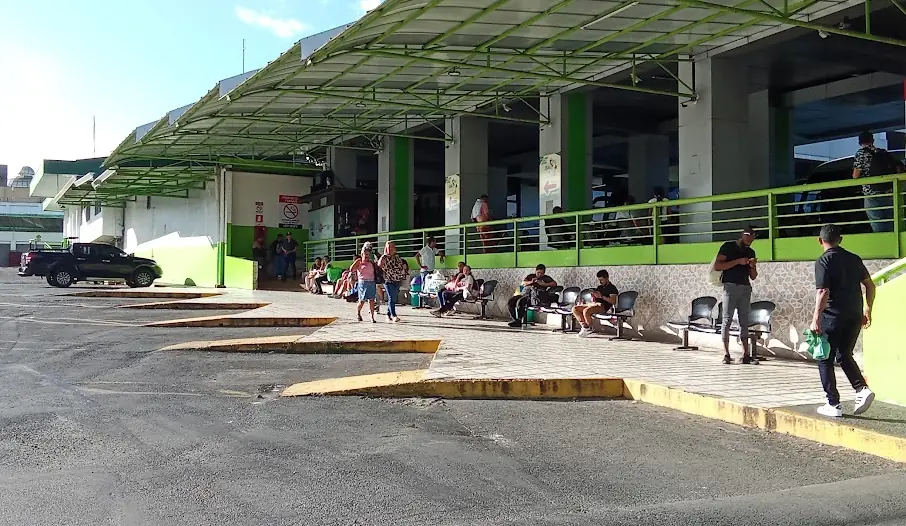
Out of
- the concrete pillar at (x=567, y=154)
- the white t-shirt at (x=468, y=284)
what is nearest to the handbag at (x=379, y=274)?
the white t-shirt at (x=468, y=284)

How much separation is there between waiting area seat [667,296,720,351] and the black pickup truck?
74.5 feet

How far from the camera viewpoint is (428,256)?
65.4ft

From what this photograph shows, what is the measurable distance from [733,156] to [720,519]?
45.2ft

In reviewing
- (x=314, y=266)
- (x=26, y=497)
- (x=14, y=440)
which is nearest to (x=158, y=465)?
(x=26, y=497)

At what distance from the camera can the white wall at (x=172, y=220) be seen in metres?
31.5

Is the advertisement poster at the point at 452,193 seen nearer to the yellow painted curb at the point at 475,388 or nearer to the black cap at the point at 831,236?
the yellow painted curb at the point at 475,388

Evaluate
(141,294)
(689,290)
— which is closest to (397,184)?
(141,294)

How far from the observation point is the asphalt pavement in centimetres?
436

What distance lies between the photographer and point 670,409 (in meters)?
7.60

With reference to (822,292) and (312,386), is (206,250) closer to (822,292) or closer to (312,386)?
(312,386)

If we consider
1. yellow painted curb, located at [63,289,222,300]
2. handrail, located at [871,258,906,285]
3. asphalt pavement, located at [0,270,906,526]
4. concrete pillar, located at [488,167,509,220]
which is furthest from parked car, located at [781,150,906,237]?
→ yellow painted curb, located at [63,289,222,300]

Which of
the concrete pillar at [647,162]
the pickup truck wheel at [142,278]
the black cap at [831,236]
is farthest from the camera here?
the pickup truck wheel at [142,278]

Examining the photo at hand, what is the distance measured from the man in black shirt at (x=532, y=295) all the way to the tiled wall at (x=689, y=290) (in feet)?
2.29

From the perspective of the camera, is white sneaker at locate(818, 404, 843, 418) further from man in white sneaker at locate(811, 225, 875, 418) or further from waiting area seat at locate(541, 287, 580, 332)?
waiting area seat at locate(541, 287, 580, 332)
